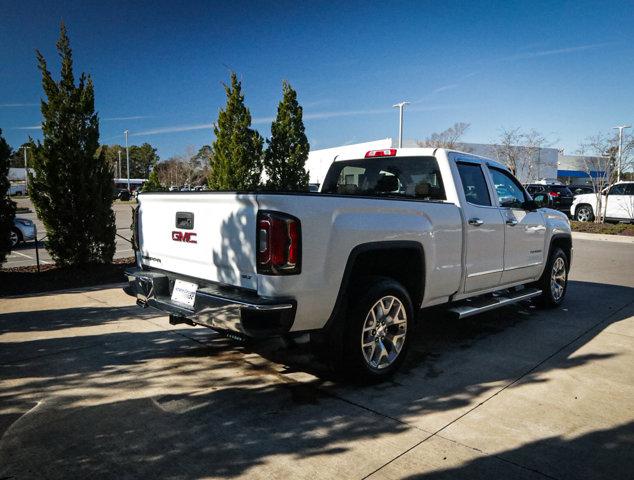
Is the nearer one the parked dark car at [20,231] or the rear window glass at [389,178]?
the rear window glass at [389,178]

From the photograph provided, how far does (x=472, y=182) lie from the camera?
16.5 feet

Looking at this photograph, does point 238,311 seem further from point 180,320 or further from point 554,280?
point 554,280

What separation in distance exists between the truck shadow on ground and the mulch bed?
192 cm

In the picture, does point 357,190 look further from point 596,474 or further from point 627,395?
point 596,474

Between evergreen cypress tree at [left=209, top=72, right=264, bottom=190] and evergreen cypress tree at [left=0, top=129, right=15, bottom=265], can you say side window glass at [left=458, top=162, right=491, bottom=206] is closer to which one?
evergreen cypress tree at [left=0, top=129, right=15, bottom=265]

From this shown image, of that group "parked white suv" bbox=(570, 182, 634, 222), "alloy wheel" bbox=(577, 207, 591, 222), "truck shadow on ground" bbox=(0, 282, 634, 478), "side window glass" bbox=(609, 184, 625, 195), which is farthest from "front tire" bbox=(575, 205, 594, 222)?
"truck shadow on ground" bbox=(0, 282, 634, 478)

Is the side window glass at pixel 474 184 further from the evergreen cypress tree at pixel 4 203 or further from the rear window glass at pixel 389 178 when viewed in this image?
the evergreen cypress tree at pixel 4 203

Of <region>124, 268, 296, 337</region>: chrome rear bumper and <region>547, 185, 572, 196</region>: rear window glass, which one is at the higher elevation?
<region>547, 185, 572, 196</region>: rear window glass

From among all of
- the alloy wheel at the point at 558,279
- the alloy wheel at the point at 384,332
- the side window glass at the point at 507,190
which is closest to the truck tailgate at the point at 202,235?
the alloy wheel at the point at 384,332

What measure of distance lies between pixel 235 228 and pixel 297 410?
1.39 meters

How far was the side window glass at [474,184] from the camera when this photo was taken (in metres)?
4.89

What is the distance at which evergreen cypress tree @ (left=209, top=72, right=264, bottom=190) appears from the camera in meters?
14.8

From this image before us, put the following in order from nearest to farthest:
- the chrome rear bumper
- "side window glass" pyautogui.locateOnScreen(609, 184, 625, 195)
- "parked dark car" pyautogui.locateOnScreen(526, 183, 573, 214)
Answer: the chrome rear bumper
"side window glass" pyautogui.locateOnScreen(609, 184, 625, 195)
"parked dark car" pyautogui.locateOnScreen(526, 183, 573, 214)

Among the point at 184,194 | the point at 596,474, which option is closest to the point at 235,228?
the point at 184,194
